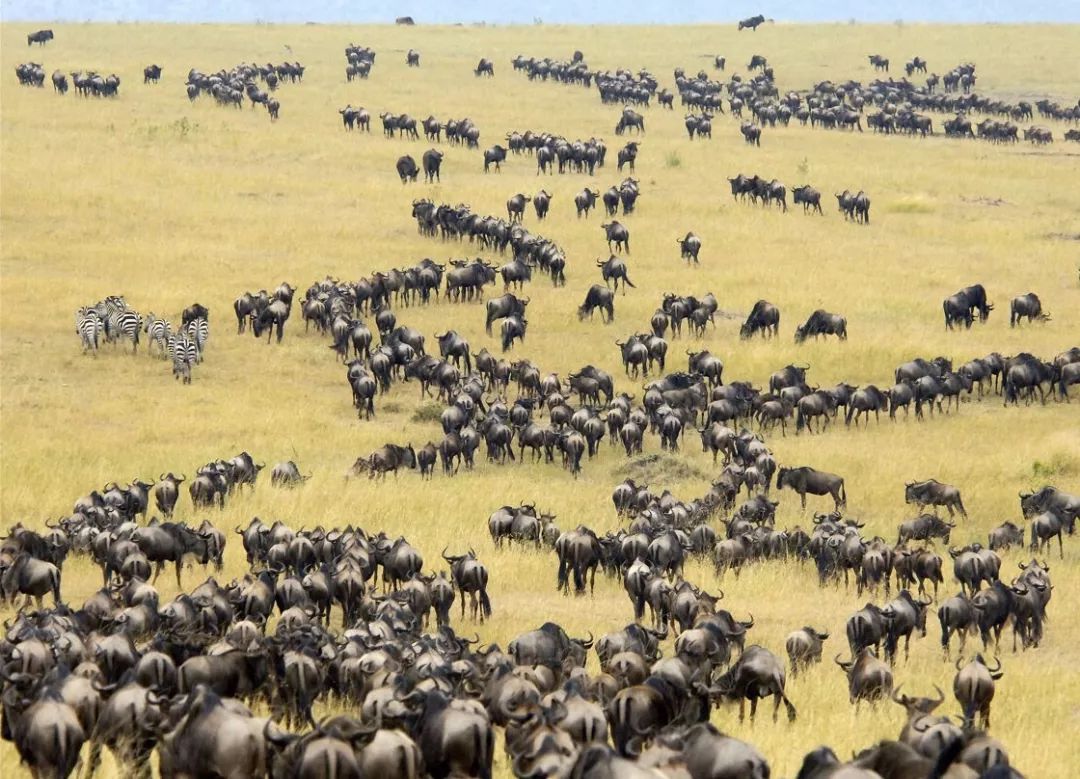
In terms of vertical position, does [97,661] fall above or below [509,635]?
above

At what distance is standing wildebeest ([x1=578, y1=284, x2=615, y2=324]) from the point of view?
4219cm

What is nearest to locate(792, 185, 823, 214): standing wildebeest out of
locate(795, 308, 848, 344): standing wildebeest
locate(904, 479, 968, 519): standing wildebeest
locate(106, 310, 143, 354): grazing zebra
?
locate(795, 308, 848, 344): standing wildebeest

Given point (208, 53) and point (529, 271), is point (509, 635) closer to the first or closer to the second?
point (529, 271)

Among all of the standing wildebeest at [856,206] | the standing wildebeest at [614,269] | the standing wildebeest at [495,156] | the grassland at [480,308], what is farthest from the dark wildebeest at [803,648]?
the standing wildebeest at [495,156]

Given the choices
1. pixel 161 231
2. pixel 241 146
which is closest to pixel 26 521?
pixel 161 231

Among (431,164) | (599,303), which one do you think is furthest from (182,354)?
(431,164)

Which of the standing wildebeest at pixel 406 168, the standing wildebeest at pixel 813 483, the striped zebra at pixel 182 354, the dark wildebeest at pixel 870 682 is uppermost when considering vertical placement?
the standing wildebeest at pixel 406 168

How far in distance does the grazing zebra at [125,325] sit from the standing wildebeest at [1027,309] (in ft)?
79.0

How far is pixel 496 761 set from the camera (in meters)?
14.6

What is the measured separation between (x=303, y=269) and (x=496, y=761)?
112 ft

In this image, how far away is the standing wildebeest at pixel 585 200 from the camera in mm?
55312

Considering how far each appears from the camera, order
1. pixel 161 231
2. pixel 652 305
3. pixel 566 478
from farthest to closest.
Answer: pixel 161 231
pixel 652 305
pixel 566 478

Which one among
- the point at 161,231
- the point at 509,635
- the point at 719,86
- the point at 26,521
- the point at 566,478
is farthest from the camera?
the point at 719,86

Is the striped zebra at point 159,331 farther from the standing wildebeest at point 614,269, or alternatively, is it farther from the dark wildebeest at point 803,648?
the dark wildebeest at point 803,648
